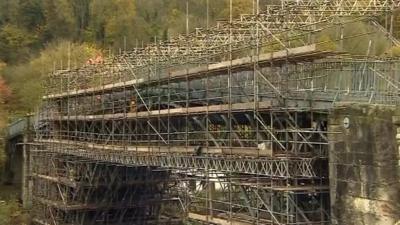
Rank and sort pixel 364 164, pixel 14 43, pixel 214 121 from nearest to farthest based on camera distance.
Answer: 1. pixel 364 164
2. pixel 214 121
3. pixel 14 43

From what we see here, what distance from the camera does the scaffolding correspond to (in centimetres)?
1753

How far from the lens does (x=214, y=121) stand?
2412 cm

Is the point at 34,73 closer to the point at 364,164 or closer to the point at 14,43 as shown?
the point at 14,43

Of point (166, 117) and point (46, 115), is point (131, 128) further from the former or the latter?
point (46, 115)

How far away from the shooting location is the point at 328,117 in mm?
16203

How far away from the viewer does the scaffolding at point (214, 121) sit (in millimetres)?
17531

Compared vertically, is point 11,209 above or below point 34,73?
below

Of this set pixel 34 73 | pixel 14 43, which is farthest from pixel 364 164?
pixel 14 43

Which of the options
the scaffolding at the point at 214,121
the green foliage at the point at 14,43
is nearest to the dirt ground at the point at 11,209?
the scaffolding at the point at 214,121

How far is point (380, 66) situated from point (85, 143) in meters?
16.6

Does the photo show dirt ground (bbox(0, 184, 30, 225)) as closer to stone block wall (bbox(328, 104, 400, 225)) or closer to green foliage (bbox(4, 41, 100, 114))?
green foliage (bbox(4, 41, 100, 114))

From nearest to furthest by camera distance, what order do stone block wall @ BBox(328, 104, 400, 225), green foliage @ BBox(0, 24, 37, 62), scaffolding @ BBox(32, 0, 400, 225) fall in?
stone block wall @ BBox(328, 104, 400, 225)
scaffolding @ BBox(32, 0, 400, 225)
green foliage @ BBox(0, 24, 37, 62)

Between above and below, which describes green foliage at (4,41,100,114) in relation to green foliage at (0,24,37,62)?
below

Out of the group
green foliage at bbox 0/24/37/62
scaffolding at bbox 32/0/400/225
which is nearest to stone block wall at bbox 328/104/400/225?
scaffolding at bbox 32/0/400/225
